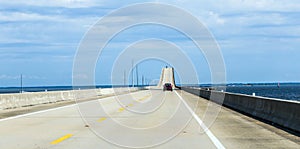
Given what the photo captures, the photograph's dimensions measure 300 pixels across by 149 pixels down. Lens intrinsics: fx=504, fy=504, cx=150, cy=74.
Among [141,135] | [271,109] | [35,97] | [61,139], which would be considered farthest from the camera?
[35,97]

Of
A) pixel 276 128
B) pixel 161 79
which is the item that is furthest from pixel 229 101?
pixel 161 79

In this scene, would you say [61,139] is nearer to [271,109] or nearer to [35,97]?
[271,109]

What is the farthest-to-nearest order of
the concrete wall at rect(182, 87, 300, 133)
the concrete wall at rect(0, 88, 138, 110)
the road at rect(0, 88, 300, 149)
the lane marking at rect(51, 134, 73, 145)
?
the concrete wall at rect(0, 88, 138, 110)
the concrete wall at rect(182, 87, 300, 133)
the lane marking at rect(51, 134, 73, 145)
the road at rect(0, 88, 300, 149)

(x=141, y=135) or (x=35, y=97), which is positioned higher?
(x=35, y=97)

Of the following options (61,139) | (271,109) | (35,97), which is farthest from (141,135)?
(35,97)

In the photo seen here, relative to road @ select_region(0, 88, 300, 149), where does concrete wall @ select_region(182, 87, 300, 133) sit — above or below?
above

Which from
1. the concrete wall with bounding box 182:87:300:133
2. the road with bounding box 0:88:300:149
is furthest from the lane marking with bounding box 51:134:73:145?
the concrete wall with bounding box 182:87:300:133

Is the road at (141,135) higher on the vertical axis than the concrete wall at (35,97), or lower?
lower

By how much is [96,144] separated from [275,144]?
4.88 metres

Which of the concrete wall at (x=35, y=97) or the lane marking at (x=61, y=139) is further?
the concrete wall at (x=35, y=97)

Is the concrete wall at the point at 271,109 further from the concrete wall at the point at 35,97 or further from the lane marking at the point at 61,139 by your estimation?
the concrete wall at the point at 35,97

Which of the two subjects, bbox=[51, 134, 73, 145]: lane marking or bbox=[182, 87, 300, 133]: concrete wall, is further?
bbox=[182, 87, 300, 133]: concrete wall

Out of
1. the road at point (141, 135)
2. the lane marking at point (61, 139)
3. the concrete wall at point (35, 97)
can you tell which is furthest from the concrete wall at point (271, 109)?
the concrete wall at point (35, 97)

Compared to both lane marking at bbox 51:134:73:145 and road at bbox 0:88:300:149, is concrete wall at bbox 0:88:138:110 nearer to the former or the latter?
road at bbox 0:88:300:149
